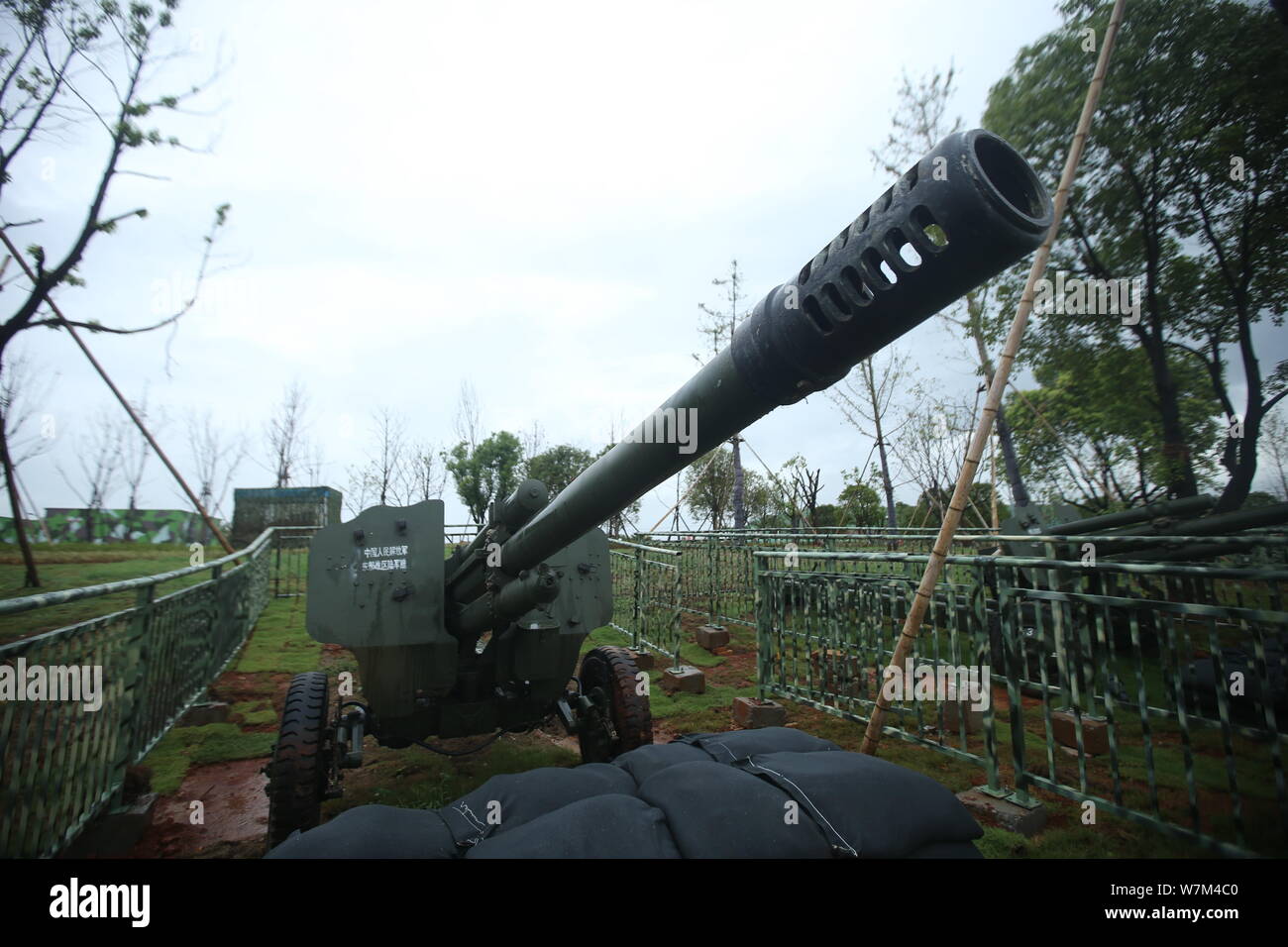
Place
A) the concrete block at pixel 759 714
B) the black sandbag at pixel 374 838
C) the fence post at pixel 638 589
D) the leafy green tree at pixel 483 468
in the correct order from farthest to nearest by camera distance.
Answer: the leafy green tree at pixel 483 468 < the fence post at pixel 638 589 < the concrete block at pixel 759 714 < the black sandbag at pixel 374 838

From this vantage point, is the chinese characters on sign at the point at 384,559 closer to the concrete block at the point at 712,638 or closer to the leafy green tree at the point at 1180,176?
the concrete block at the point at 712,638

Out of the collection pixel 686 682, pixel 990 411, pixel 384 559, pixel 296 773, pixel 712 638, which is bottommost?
pixel 686 682

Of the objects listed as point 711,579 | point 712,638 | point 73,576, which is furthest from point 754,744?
point 73,576

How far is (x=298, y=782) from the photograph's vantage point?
349 centimetres

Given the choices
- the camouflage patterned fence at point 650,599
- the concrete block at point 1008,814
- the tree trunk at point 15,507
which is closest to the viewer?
the concrete block at point 1008,814

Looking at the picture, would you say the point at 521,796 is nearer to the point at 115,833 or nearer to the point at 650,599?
the point at 115,833

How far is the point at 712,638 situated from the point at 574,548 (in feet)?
15.7

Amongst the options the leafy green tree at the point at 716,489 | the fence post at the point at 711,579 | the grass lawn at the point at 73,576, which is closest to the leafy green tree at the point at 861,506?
the leafy green tree at the point at 716,489

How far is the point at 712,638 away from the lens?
9086 mm

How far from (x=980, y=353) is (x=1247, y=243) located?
14.1ft

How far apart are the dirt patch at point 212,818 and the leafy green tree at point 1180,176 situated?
11.2 m

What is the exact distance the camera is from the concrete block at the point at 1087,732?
4688mm

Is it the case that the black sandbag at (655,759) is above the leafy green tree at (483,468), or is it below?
below

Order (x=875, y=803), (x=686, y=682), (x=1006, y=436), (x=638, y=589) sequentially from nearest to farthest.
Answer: (x=875, y=803)
(x=686, y=682)
(x=638, y=589)
(x=1006, y=436)
